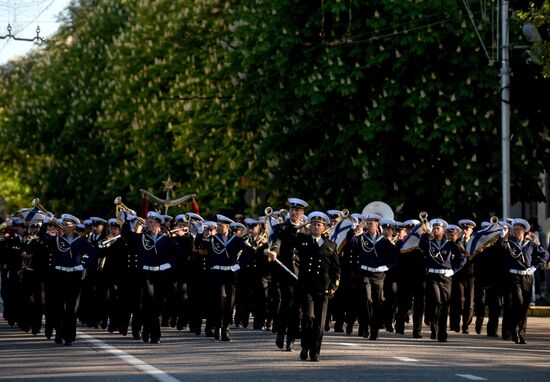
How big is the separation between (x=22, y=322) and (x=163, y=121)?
29288mm

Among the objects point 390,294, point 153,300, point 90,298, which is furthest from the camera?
point 90,298

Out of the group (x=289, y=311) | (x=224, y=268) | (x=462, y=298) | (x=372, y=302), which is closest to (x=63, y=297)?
(x=224, y=268)

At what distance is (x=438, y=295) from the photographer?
27.2 m

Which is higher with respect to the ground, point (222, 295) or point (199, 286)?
point (199, 286)

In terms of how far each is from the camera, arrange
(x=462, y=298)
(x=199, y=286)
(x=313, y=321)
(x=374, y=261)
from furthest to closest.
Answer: (x=199, y=286) → (x=462, y=298) → (x=374, y=261) → (x=313, y=321)

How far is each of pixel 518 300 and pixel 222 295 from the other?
15.1 ft

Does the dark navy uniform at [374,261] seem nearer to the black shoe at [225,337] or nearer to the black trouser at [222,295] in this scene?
the black trouser at [222,295]

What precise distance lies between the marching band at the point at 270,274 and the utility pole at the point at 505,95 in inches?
212

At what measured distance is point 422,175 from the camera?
4053 centimetres

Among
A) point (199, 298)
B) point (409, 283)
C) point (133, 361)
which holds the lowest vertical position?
point (133, 361)

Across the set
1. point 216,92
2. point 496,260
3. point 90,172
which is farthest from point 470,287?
point 90,172

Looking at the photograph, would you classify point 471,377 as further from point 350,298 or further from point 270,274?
point 270,274

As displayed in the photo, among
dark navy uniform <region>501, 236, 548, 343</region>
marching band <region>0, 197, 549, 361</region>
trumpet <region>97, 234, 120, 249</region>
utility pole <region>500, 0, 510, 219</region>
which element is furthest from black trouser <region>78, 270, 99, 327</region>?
utility pole <region>500, 0, 510, 219</region>

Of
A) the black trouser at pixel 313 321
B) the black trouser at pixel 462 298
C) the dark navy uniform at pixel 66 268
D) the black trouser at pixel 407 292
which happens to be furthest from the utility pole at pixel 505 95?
the black trouser at pixel 313 321
